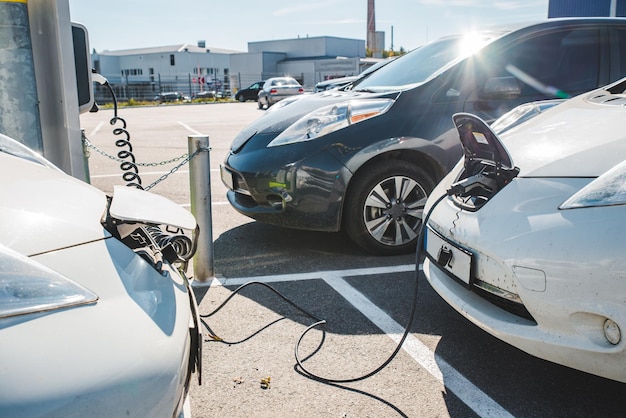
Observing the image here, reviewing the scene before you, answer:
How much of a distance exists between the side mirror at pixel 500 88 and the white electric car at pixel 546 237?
4.28 feet

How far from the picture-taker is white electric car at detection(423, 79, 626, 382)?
1.96 meters

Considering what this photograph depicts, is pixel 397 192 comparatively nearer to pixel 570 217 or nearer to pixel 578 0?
pixel 570 217

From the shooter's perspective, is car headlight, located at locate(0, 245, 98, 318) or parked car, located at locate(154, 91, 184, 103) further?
parked car, located at locate(154, 91, 184, 103)

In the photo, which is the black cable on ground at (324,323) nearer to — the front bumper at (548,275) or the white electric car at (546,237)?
the white electric car at (546,237)

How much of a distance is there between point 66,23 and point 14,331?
283 cm

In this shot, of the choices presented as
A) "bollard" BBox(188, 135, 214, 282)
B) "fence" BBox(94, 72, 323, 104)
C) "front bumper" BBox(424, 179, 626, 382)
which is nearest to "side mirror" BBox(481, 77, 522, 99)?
"front bumper" BBox(424, 179, 626, 382)

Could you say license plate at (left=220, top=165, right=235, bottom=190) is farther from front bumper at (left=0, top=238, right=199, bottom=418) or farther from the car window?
front bumper at (left=0, top=238, right=199, bottom=418)

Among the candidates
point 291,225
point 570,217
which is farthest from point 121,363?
point 291,225

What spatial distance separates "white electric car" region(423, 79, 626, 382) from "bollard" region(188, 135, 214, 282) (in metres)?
1.50

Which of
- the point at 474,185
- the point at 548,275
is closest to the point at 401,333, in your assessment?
the point at 474,185

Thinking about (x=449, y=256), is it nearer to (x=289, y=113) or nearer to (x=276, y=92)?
(x=289, y=113)

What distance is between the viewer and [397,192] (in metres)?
4.07

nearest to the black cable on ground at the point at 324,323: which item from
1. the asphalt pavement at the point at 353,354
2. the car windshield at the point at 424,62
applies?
the asphalt pavement at the point at 353,354

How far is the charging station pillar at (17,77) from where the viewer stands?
3.32 metres
